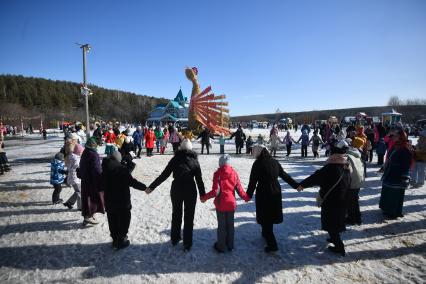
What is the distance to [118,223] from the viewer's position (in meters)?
3.83

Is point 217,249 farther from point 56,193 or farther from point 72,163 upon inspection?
point 56,193

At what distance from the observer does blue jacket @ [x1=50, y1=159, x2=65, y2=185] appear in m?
5.68

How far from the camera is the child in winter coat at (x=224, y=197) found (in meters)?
3.65

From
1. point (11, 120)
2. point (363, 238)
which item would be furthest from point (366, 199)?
point (11, 120)

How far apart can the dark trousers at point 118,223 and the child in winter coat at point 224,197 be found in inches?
49.6

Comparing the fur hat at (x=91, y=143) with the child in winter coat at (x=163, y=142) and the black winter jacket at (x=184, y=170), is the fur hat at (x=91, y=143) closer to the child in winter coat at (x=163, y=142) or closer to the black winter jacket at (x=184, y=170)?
the black winter jacket at (x=184, y=170)

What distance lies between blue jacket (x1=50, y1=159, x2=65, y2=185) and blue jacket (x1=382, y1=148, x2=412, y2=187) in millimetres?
7141

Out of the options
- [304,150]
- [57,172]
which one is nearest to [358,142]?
[57,172]

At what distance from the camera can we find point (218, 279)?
10.5ft

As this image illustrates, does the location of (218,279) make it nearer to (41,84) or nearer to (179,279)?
(179,279)

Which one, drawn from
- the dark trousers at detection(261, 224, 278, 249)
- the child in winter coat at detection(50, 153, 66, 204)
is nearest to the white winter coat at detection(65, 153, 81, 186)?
the child in winter coat at detection(50, 153, 66, 204)

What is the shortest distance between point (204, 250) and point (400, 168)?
4.11m

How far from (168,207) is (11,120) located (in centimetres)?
6437

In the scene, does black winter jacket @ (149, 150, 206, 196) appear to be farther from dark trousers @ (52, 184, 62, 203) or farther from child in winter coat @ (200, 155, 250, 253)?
dark trousers @ (52, 184, 62, 203)
